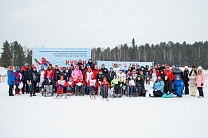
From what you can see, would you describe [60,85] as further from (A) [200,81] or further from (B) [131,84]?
(A) [200,81]

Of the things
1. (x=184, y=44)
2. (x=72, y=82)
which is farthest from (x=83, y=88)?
(x=184, y=44)

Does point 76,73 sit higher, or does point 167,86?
point 76,73

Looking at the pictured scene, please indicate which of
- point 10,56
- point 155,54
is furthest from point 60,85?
point 155,54

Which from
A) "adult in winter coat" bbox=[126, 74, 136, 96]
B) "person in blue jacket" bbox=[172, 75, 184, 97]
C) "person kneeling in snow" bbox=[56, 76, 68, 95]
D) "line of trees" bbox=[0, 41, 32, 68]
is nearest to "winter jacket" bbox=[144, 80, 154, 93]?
"adult in winter coat" bbox=[126, 74, 136, 96]

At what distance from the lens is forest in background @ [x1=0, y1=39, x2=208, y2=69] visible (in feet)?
134

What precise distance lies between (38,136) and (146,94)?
600 cm

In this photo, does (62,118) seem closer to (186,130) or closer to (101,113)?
(101,113)

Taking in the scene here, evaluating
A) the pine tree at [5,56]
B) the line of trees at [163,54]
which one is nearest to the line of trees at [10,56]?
the pine tree at [5,56]

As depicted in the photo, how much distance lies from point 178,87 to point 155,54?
39499mm

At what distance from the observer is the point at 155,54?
44562 millimetres

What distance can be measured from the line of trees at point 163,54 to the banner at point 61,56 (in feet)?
101

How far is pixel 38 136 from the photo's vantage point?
2.79 meters

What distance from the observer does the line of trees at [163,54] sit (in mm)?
42125

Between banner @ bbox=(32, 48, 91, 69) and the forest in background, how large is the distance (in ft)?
99.5
